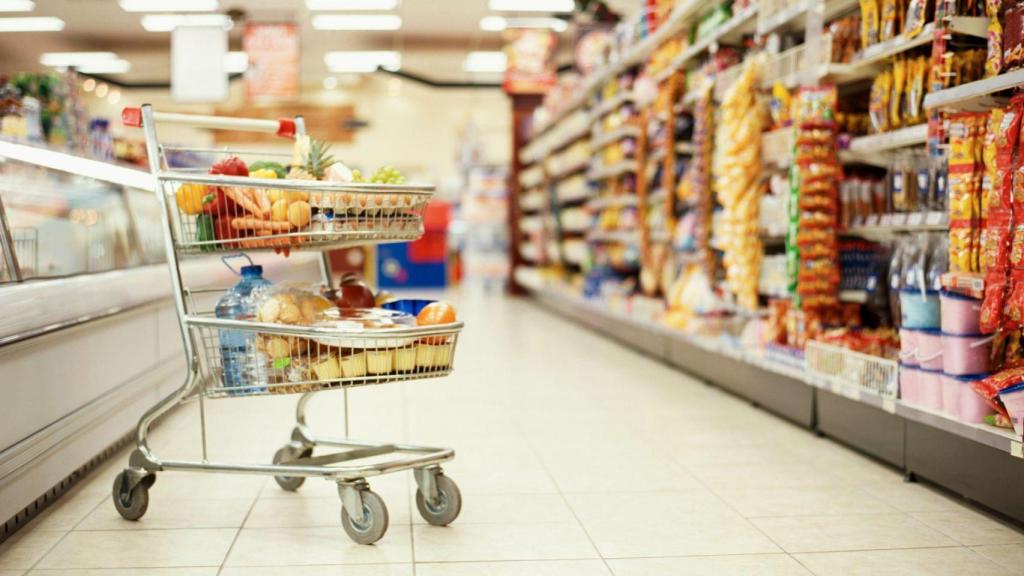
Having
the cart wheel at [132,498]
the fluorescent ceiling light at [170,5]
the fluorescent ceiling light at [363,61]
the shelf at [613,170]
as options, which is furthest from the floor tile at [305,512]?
the fluorescent ceiling light at [363,61]

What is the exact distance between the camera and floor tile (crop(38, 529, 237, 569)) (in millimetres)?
2473

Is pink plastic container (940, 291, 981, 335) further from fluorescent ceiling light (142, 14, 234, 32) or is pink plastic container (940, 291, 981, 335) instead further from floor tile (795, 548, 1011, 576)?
fluorescent ceiling light (142, 14, 234, 32)

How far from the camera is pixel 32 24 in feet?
44.4

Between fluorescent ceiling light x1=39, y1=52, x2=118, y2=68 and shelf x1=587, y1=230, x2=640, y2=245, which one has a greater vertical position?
fluorescent ceiling light x1=39, y1=52, x2=118, y2=68

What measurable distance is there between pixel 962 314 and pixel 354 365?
182cm

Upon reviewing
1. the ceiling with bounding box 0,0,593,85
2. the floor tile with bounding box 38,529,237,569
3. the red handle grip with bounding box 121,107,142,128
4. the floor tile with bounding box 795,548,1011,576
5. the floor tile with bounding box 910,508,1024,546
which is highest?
the ceiling with bounding box 0,0,593,85

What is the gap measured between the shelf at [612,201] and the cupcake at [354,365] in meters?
4.89

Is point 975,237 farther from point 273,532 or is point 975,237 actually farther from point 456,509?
point 273,532

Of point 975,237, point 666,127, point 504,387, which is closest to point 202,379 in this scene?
point 975,237

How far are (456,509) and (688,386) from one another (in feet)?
9.55

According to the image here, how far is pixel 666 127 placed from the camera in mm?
6227

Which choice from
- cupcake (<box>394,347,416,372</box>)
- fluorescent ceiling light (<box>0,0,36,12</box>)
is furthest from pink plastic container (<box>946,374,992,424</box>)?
fluorescent ceiling light (<box>0,0,36,12</box>)

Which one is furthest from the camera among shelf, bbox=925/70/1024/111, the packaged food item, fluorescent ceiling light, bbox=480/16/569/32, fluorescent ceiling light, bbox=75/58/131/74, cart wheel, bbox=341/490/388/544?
fluorescent ceiling light, bbox=75/58/131/74

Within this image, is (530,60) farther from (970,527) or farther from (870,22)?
(970,527)
